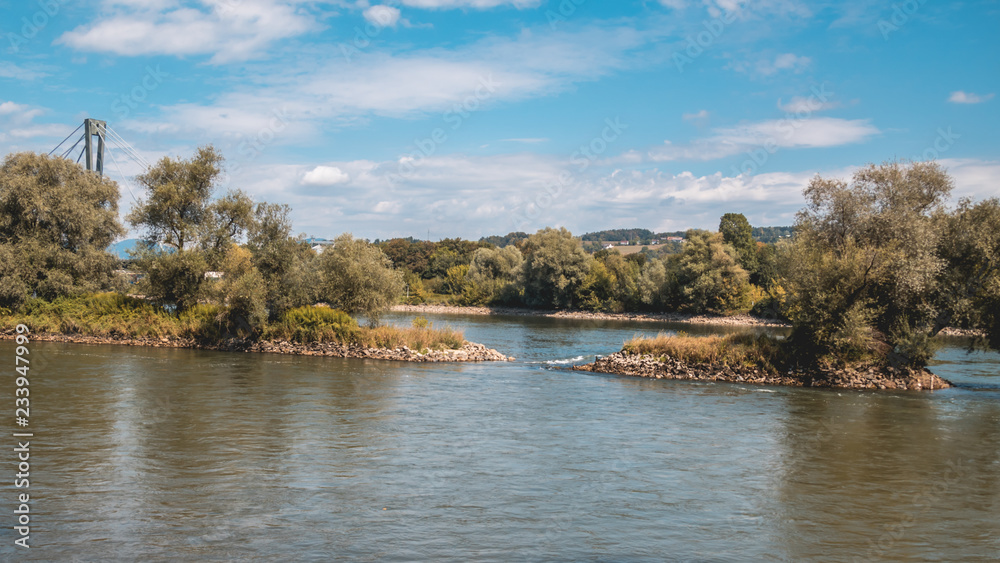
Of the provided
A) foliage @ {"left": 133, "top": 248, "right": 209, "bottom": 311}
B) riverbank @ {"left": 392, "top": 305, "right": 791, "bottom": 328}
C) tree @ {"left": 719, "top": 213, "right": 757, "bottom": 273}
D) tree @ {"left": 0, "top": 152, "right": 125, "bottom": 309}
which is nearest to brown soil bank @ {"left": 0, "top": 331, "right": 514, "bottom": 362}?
foliage @ {"left": 133, "top": 248, "right": 209, "bottom": 311}

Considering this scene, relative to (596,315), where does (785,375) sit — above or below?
below

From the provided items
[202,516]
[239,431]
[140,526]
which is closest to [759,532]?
[202,516]

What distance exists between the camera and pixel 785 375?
104 feet

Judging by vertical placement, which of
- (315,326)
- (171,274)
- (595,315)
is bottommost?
(595,315)

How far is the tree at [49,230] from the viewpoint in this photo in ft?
135

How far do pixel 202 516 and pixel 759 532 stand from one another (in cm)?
1046

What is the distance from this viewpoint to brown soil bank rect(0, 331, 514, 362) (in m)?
A: 37.8

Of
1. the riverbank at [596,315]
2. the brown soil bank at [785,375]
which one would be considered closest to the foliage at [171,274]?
the brown soil bank at [785,375]

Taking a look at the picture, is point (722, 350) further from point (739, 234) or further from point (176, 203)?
point (739, 234)

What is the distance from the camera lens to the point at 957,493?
14781 millimetres

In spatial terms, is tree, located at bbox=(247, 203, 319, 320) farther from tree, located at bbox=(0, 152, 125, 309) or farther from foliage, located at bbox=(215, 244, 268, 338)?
tree, located at bbox=(0, 152, 125, 309)

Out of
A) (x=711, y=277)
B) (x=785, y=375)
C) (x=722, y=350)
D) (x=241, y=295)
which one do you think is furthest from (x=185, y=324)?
(x=711, y=277)

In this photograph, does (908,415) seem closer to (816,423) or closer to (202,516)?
(816,423)

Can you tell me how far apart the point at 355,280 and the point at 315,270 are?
3520mm
